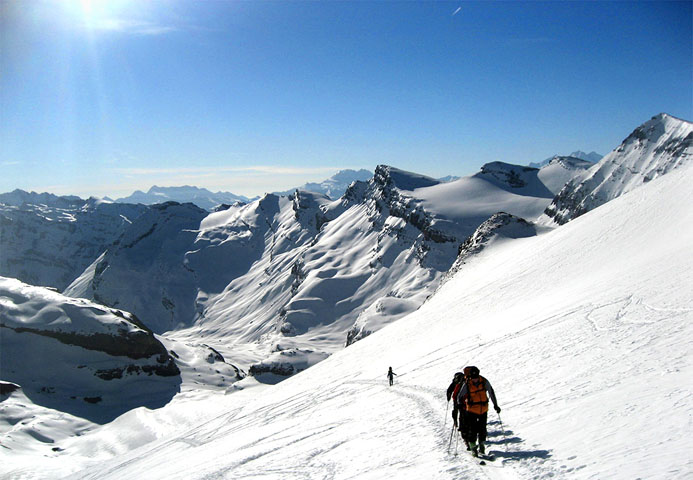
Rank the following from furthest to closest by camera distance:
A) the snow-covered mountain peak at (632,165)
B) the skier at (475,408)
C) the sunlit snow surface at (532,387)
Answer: the snow-covered mountain peak at (632,165)
the skier at (475,408)
the sunlit snow surface at (532,387)

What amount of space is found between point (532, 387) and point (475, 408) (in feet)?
16.7

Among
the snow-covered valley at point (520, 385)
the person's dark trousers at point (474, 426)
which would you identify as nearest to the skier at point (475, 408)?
the person's dark trousers at point (474, 426)

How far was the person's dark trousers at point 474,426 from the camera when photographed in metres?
10.2

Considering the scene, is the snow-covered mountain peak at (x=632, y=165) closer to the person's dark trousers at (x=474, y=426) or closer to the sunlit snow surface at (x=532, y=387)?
the sunlit snow surface at (x=532, y=387)

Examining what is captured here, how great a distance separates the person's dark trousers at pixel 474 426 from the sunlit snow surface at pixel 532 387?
1.71ft

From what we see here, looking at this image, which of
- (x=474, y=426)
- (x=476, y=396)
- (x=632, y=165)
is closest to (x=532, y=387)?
(x=474, y=426)

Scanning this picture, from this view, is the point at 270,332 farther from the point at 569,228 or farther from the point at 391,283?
the point at 569,228

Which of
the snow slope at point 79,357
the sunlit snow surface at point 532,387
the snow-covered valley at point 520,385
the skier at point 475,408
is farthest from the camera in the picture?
the snow slope at point 79,357

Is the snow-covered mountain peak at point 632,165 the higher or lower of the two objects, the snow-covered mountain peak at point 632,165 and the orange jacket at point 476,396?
the higher

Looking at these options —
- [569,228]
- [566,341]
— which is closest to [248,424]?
[566,341]

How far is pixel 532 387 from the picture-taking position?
46.5ft

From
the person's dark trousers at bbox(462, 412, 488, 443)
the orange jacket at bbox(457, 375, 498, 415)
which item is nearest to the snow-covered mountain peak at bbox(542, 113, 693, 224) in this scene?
the orange jacket at bbox(457, 375, 498, 415)

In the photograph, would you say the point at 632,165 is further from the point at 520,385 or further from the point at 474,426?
the point at 474,426

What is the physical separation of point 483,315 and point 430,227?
513ft
